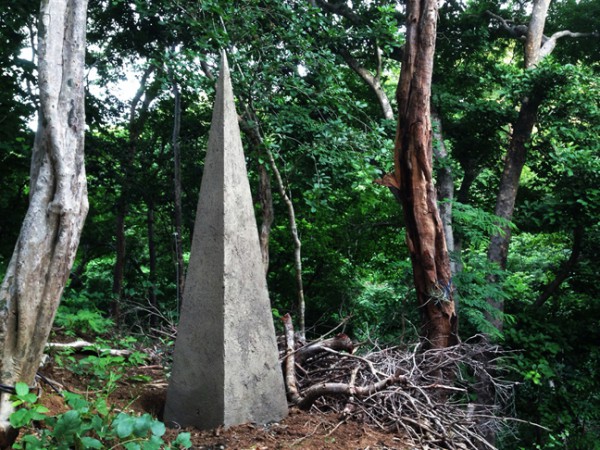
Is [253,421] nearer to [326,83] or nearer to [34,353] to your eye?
[34,353]

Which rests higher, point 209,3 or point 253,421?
point 209,3

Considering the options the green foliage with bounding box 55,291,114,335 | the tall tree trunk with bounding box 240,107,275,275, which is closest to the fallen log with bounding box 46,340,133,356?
the green foliage with bounding box 55,291,114,335

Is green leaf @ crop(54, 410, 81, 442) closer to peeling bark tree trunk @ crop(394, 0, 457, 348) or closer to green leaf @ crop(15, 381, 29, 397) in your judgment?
green leaf @ crop(15, 381, 29, 397)

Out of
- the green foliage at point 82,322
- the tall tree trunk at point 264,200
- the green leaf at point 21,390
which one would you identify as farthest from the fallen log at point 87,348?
the tall tree trunk at point 264,200

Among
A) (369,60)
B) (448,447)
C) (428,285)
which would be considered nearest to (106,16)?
(369,60)

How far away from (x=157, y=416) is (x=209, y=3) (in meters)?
4.32

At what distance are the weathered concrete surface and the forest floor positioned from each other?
0.14m

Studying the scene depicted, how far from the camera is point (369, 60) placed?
10.2 metres

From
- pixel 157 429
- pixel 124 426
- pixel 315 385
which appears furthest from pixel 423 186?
pixel 124 426

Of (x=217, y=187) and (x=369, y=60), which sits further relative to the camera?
(x=369, y=60)

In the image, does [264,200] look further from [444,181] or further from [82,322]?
[444,181]

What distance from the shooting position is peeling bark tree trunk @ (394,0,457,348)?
610cm

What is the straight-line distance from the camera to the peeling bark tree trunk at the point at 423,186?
610 cm

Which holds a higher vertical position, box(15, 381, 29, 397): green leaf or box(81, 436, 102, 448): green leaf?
box(15, 381, 29, 397): green leaf
